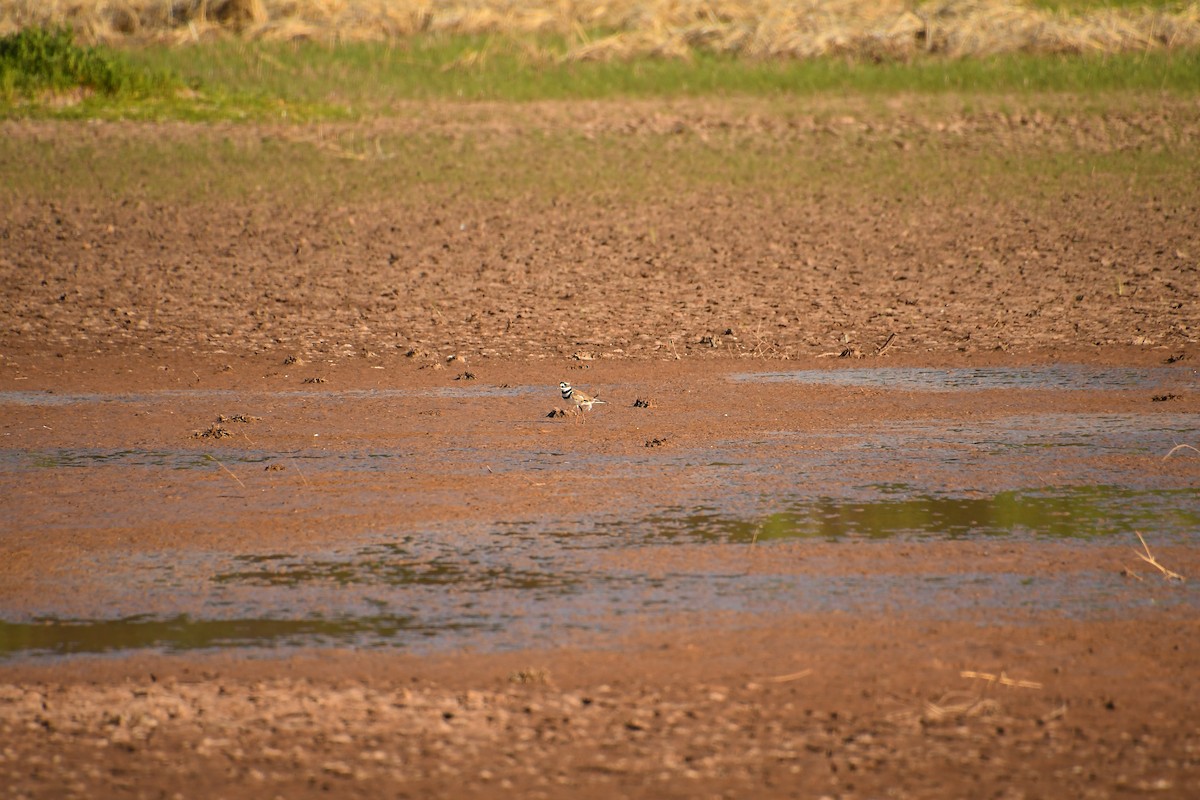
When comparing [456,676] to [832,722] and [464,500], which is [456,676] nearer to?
[832,722]

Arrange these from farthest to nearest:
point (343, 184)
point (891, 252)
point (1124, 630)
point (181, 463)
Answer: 1. point (343, 184)
2. point (891, 252)
3. point (181, 463)
4. point (1124, 630)

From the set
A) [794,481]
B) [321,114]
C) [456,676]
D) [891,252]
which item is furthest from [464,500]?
[321,114]

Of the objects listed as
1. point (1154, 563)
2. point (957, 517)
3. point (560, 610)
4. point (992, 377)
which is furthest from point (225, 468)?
point (992, 377)

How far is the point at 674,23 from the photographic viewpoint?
85.2 feet

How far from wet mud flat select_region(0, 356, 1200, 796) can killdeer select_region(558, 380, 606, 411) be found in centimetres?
13

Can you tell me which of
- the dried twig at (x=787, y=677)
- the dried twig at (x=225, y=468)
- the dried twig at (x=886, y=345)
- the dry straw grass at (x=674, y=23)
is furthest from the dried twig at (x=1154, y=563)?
the dry straw grass at (x=674, y=23)

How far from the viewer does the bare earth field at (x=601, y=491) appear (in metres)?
4.68

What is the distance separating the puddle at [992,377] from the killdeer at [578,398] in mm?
1296

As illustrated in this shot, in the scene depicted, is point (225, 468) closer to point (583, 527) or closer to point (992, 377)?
point (583, 527)

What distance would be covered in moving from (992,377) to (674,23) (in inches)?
666

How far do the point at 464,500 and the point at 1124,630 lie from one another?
10.2 ft

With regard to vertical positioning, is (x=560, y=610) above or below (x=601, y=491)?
above

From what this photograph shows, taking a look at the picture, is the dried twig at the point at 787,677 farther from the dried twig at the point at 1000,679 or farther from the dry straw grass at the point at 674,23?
the dry straw grass at the point at 674,23

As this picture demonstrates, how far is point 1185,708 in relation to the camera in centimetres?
484
